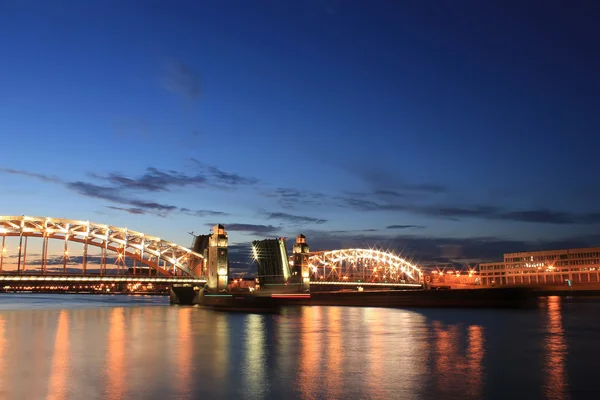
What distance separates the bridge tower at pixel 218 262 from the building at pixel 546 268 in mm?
91995

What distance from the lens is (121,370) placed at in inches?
742

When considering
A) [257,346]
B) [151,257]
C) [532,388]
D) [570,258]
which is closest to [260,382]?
[532,388]

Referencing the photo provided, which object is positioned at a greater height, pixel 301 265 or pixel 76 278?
pixel 301 265

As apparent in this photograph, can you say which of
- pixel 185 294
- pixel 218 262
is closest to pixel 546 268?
pixel 218 262

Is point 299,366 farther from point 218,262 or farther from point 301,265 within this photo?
point 301,265

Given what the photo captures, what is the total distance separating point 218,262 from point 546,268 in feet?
363

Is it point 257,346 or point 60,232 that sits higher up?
point 60,232

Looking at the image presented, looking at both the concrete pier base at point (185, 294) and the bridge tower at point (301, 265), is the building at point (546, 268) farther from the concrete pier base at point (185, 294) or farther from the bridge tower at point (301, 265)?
the concrete pier base at point (185, 294)

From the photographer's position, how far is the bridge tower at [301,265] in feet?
396

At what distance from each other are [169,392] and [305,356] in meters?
8.76

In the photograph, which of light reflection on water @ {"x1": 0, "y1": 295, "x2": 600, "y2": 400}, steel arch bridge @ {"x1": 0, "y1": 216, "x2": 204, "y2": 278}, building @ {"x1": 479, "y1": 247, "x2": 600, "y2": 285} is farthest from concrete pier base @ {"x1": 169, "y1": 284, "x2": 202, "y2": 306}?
building @ {"x1": 479, "y1": 247, "x2": 600, "y2": 285}

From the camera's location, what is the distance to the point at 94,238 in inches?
3841

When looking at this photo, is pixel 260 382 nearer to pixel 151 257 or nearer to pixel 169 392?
pixel 169 392

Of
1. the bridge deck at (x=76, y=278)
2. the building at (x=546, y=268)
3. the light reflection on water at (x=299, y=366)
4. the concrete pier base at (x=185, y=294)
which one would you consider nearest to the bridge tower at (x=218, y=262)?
the concrete pier base at (x=185, y=294)
